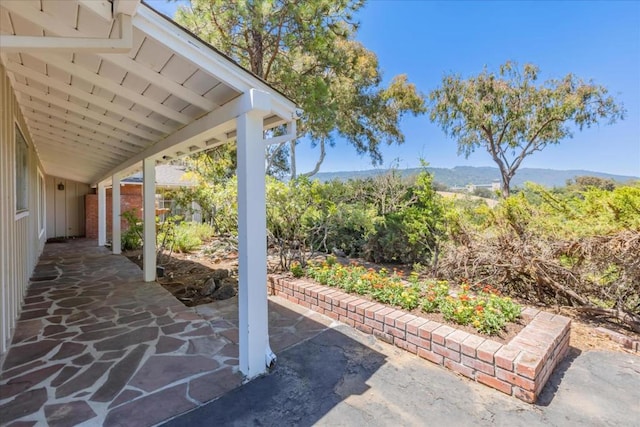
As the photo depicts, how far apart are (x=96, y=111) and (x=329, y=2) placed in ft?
24.8

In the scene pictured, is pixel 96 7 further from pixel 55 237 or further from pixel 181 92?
pixel 55 237

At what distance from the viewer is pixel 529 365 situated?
9.66ft

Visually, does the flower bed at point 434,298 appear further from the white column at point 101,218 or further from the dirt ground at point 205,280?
the white column at point 101,218

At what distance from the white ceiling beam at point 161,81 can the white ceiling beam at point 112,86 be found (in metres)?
0.51

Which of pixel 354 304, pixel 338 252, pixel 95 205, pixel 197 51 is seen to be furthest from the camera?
pixel 95 205

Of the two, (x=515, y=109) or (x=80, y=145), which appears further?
→ (x=515, y=109)

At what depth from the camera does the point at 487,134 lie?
2012 centimetres

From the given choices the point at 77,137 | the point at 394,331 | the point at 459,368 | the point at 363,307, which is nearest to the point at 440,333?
the point at 459,368

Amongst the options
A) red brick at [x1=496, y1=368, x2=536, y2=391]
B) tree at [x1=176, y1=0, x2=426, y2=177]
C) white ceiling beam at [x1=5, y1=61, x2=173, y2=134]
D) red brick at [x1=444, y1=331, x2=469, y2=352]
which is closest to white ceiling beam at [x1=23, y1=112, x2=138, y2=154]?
white ceiling beam at [x1=5, y1=61, x2=173, y2=134]

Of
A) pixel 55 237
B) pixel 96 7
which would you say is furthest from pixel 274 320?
pixel 55 237

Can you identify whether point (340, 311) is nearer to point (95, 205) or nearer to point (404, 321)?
point (404, 321)

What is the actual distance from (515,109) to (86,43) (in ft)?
72.8

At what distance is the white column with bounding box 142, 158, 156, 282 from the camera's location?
6629mm

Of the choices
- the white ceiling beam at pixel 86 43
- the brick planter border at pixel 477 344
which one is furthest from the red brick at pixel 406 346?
the white ceiling beam at pixel 86 43
